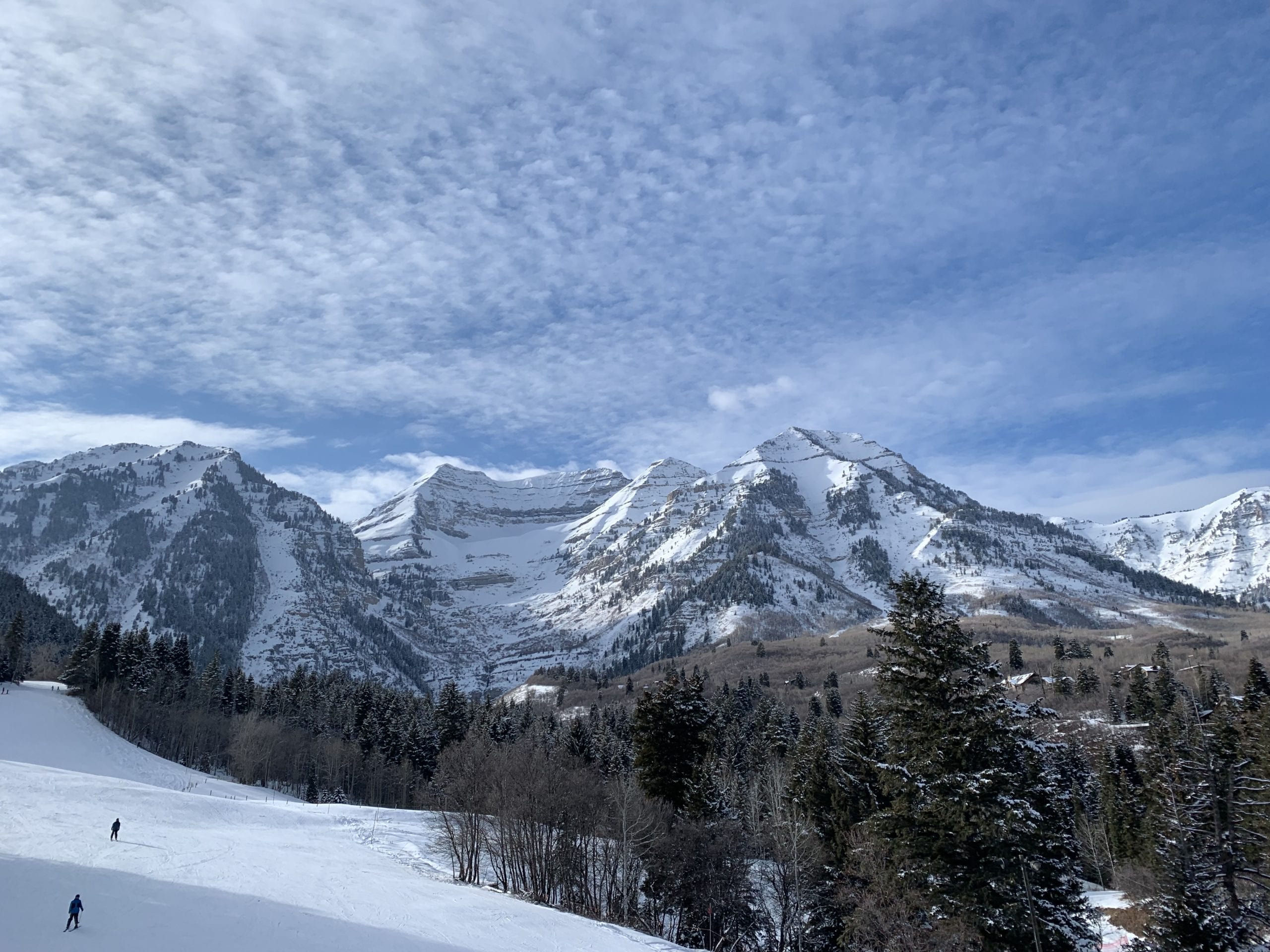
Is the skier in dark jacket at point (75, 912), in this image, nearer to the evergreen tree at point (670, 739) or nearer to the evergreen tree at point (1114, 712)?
the evergreen tree at point (670, 739)

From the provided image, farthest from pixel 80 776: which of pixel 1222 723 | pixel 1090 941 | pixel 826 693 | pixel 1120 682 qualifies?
pixel 1120 682

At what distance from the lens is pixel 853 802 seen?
4606 centimetres

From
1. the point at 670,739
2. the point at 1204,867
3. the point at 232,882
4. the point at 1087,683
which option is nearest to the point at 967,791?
the point at 1204,867

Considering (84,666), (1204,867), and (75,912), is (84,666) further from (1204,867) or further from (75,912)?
(1204,867)

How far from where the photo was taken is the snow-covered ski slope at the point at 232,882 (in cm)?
2719

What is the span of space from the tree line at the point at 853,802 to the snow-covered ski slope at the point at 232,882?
6.54 m

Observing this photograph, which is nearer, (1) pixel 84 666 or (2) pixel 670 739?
(2) pixel 670 739

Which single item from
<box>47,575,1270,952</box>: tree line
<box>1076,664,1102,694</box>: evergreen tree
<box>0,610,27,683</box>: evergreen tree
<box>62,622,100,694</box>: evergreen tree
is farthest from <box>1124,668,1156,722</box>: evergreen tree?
<box>0,610,27,683</box>: evergreen tree

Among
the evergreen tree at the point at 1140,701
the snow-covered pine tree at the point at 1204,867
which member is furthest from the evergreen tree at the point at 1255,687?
the snow-covered pine tree at the point at 1204,867

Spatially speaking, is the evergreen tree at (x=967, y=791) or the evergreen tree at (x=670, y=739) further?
the evergreen tree at (x=670, y=739)

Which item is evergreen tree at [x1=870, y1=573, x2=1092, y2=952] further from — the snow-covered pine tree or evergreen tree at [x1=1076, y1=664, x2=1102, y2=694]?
evergreen tree at [x1=1076, y1=664, x2=1102, y2=694]

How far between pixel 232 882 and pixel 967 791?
34.3 m

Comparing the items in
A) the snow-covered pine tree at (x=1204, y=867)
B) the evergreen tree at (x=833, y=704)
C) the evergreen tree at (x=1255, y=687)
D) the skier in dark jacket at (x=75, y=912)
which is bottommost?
the evergreen tree at (x=833, y=704)

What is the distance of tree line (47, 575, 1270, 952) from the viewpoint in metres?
22.9
